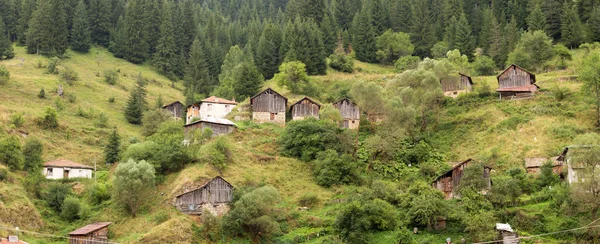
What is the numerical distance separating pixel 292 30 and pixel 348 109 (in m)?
24.8

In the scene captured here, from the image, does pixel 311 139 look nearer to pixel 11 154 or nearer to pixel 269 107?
pixel 269 107

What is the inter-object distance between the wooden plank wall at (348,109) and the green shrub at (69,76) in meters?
40.6

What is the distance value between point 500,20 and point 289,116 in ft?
165

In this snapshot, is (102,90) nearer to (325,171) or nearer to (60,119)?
(60,119)

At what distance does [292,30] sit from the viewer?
9812 centimetres

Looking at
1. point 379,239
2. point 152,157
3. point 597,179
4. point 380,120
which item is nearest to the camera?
point 597,179

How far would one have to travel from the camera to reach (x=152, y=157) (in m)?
62.2

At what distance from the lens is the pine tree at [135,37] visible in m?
120

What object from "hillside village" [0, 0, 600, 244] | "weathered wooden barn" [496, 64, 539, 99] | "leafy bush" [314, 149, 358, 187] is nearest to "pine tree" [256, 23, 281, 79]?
"hillside village" [0, 0, 600, 244]

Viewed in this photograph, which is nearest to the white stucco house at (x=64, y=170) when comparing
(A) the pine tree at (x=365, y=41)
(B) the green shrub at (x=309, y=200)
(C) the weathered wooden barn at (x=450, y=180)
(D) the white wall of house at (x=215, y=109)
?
(D) the white wall of house at (x=215, y=109)

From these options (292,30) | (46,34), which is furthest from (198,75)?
(46,34)

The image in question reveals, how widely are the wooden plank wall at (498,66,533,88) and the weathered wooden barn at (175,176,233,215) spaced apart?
36851mm

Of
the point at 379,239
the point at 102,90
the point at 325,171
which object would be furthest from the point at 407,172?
the point at 102,90

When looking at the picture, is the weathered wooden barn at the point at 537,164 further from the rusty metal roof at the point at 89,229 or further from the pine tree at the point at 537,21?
the pine tree at the point at 537,21
